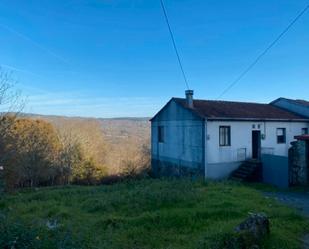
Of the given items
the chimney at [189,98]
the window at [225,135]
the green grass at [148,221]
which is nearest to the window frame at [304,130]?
the window at [225,135]

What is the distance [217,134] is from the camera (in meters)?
18.0

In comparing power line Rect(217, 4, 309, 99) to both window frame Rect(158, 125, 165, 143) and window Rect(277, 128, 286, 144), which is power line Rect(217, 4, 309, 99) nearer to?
window Rect(277, 128, 286, 144)

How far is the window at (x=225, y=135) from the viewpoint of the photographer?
719 inches

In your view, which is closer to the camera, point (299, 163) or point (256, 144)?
point (299, 163)

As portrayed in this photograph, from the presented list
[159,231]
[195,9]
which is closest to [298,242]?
[159,231]

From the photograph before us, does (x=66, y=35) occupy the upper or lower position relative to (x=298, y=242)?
upper

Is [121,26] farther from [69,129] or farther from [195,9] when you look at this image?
[69,129]

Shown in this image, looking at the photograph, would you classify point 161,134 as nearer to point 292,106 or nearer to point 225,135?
point 225,135

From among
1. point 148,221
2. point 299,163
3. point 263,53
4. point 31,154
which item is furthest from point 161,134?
point 148,221

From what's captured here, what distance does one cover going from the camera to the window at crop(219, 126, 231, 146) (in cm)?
1825

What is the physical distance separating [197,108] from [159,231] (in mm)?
13045

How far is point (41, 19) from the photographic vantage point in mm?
13445

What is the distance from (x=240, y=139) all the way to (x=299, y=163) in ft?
14.6

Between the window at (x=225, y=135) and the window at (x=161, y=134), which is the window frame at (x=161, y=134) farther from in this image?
the window at (x=225, y=135)
